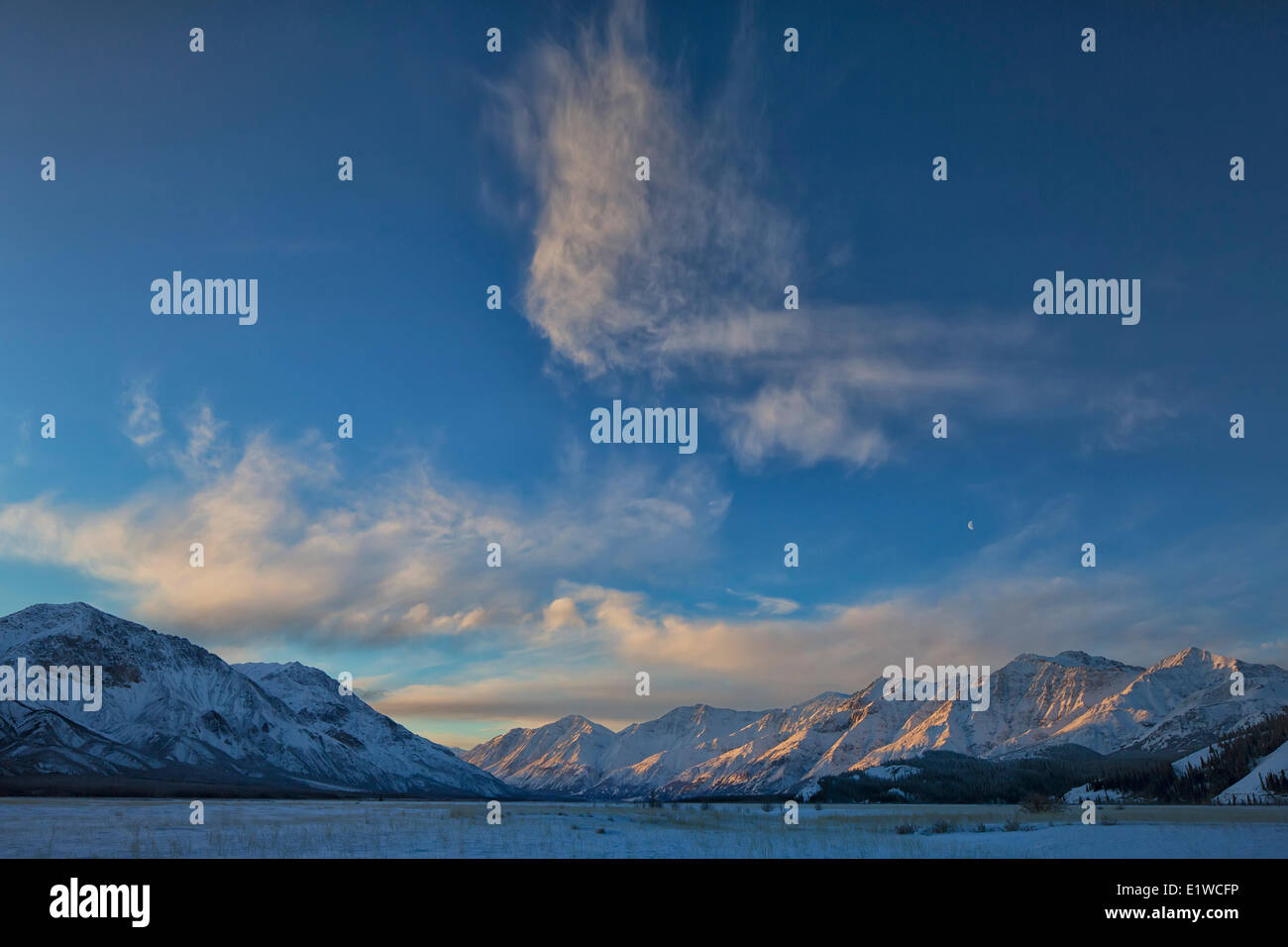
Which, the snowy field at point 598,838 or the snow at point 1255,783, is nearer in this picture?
the snowy field at point 598,838

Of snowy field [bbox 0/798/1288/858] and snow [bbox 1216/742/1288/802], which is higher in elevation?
snowy field [bbox 0/798/1288/858]

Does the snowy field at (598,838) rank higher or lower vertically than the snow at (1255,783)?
higher

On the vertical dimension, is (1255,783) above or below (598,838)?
below

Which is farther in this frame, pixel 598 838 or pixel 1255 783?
pixel 1255 783

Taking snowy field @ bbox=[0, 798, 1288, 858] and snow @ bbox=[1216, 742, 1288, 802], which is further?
snow @ bbox=[1216, 742, 1288, 802]

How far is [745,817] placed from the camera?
57.0 m
